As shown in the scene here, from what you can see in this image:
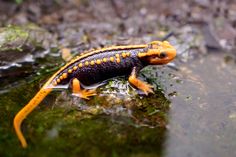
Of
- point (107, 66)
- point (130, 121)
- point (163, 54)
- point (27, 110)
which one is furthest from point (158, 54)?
point (27, 110)

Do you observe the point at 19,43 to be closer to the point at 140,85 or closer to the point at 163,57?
the point at 140,85

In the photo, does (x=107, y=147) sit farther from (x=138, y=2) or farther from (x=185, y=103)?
(x=138, y=2)

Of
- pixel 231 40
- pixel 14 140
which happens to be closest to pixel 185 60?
pixel 231 40

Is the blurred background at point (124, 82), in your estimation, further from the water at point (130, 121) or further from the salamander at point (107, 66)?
the salamander at point (107, 66)

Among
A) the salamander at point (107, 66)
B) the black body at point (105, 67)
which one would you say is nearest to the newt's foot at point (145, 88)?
the salamander at point (107, 66)

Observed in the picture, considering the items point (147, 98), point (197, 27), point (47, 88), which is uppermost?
point (197, 27)
